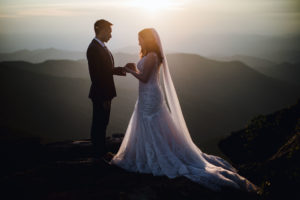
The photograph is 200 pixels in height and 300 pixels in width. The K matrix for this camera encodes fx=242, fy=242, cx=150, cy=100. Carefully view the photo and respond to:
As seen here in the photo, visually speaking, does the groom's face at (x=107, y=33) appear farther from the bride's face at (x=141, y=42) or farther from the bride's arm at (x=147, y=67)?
the bride's arm at (x=147, y=67)

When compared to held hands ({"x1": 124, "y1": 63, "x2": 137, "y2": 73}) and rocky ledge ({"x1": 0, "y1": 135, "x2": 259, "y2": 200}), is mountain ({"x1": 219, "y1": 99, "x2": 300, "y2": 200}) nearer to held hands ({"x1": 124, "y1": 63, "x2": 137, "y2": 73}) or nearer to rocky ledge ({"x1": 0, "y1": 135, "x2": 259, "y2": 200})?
rocky ledge ({"x1": 0, "y1": 135, "x2": 259, "y2": 200})

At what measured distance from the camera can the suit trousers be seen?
606 centimetres

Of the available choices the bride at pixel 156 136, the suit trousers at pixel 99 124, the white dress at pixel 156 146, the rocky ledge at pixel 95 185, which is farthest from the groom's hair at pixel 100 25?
the rocky ledge at pixel 95 185

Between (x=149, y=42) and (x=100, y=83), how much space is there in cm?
157

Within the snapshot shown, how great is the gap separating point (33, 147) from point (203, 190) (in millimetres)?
5723

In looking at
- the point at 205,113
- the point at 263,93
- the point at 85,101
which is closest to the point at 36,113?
the point at 85,101

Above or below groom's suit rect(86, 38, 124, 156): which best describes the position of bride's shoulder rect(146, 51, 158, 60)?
above

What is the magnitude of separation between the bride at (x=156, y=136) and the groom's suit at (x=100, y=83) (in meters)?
0.60

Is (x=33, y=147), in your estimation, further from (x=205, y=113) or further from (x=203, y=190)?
(x=205, y=113)

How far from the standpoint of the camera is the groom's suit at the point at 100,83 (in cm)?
582

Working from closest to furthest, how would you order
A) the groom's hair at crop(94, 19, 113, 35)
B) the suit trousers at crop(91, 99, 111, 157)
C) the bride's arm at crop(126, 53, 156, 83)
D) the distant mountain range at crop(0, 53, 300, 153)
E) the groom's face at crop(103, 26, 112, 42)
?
the bride's arm at crop(126, 53, 156, 83) → the groom's hair at crop(94, 19, 113, 35) → the groom's face at crop(103, 26, 112, 42) → the suit trousers at crop(91, 99, 111, 157) → the distant mountain range at crop(0, 53, 300, 153)

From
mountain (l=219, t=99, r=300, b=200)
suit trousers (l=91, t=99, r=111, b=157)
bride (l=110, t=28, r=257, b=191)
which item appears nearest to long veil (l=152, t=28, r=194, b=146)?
bride (l=110, t=28, r=257, b=191)

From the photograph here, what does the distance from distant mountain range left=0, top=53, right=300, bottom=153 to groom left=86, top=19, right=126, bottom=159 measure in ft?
170

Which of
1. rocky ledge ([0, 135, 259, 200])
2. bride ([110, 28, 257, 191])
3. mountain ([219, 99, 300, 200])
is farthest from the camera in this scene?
bride ([110, 28, 257, 191])
